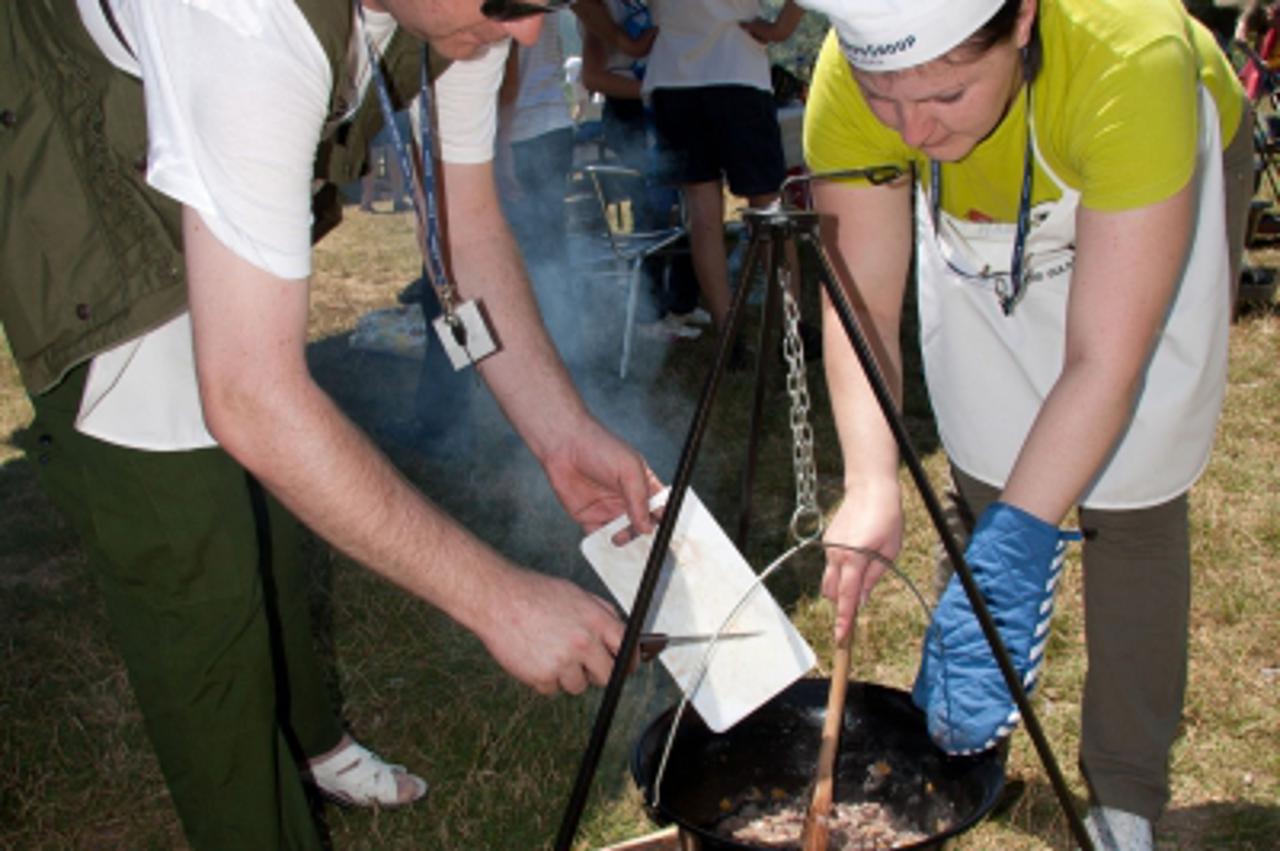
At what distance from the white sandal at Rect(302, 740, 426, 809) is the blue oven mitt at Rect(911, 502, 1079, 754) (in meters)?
1.32

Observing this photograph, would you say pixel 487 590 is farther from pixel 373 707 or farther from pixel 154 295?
pixel 373 707

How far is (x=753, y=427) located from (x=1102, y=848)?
105cm

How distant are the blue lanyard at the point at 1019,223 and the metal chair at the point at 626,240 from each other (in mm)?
3006

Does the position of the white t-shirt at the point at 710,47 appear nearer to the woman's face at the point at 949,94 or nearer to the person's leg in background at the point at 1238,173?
the person's leg in background at the point at 1238,173

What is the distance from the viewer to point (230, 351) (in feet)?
4.22

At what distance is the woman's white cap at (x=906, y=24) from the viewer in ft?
4.66

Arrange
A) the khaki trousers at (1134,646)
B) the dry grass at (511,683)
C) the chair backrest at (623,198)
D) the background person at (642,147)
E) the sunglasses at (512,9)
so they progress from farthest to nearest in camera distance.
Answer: the background person at (642,147) → the chair backrest at (623,198) → the dry grass at (511,683) → the khaki trousers at (1134,646) → the sunglasses at (512,9)

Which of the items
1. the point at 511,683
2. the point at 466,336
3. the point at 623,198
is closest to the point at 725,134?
the point at 623,198

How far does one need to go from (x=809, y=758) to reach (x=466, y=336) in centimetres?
96

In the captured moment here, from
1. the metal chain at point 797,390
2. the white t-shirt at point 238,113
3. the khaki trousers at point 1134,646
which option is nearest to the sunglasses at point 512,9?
the white t-shirt at point 238,113

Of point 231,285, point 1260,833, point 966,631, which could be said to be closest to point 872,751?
point 966,631

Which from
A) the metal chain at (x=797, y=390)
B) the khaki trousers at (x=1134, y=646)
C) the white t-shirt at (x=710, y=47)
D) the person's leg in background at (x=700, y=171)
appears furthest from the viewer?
the person's leg in background at (x=700, y=171)

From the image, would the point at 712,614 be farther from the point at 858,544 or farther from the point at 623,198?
the point at 623,198

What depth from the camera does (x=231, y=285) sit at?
1268 mm
